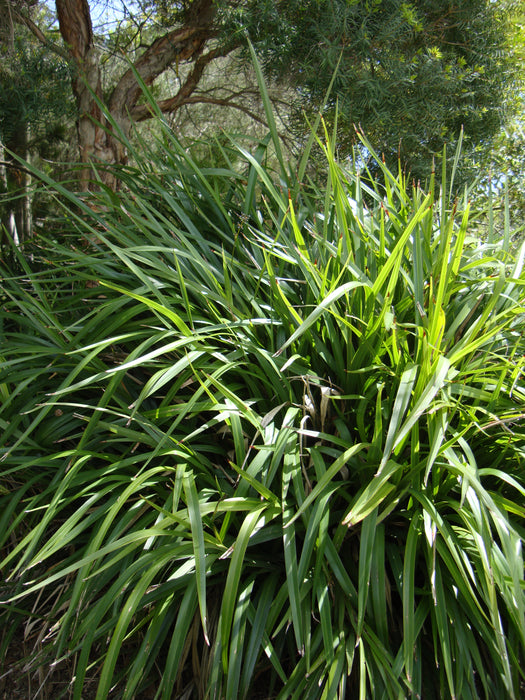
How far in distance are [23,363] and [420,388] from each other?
3.94ft

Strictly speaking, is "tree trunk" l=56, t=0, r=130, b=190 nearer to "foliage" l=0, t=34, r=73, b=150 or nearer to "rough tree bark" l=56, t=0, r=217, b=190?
"rough tree bark" l=56, t=0, r=217, b=190

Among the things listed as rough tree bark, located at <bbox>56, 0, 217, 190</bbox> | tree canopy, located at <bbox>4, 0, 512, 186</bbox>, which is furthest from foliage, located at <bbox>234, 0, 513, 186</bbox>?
rough tree bark, located at <bbox>56, 0, 217, 190</bbox>

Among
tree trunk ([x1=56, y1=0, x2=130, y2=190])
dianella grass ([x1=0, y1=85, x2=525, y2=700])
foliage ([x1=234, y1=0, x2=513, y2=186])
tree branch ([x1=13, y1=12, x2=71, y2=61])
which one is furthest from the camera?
tree trunk ([x1=56, y1=0, x2=130, y2=190])

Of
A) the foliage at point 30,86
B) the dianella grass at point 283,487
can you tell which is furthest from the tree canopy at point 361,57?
the dianella grass at point 283,487

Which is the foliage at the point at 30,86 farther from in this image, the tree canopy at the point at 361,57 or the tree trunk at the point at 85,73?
the tree trunk at the point at 85,73

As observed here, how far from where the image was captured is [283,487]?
1226 mm

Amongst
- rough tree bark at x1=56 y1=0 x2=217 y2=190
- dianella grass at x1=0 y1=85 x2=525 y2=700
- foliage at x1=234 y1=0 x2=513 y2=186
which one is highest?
rough tree bark at x1=56 y1=0 x2=217 y2=190

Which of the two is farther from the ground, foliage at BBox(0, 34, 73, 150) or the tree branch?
the tree branch

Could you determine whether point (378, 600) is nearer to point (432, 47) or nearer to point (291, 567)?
point (291, 567)

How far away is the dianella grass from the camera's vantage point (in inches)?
44.7

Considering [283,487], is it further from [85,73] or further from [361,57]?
[85,73]

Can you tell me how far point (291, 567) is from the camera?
1130 millimetres

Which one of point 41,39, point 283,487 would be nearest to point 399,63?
point 41,39

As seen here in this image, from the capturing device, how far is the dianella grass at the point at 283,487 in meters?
1.14
